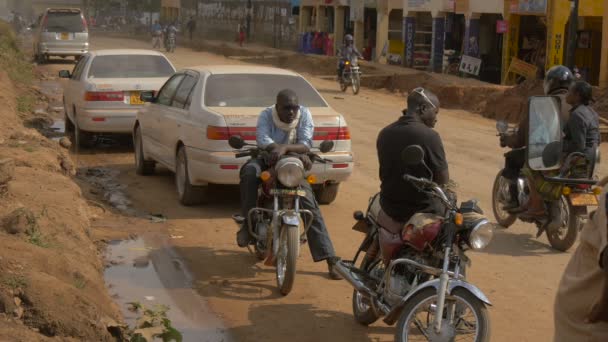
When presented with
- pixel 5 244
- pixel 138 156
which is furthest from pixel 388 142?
pixel 138 156

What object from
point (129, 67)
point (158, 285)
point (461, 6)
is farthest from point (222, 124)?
point (461, 6)

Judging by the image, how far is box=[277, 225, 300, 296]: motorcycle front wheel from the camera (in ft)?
23.9

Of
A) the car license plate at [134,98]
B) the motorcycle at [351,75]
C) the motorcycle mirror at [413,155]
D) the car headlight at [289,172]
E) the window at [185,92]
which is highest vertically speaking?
the motorcycle mirror at [413,155]

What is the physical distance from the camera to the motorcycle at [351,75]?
95.1 feet

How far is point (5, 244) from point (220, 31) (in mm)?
70168

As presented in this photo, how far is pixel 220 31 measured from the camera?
7581 cm

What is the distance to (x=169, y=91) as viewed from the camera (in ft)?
39.8

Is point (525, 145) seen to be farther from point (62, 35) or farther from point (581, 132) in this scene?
point (62, 35)

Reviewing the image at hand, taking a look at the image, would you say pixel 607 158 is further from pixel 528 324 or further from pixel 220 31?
pixel 220 31

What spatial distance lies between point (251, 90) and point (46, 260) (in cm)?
467

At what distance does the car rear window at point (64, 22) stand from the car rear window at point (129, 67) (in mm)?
22379

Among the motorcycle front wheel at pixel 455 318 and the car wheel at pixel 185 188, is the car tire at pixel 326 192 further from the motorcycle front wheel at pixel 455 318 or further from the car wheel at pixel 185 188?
the motorcycle front wheel at pixel 455 318

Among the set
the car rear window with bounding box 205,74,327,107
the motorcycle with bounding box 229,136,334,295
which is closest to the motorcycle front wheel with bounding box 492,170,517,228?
the car rear window with bounding box 205,74,327,107

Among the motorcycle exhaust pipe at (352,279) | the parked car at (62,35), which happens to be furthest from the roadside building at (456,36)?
the motorcycle exhaust pipe at (352,279)
